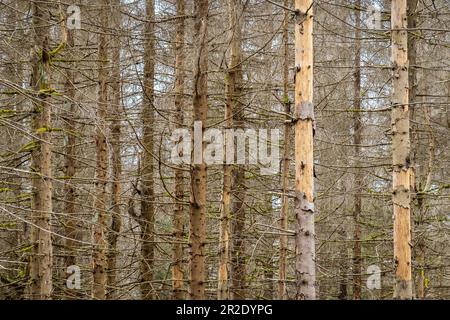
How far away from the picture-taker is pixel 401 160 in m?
6.40

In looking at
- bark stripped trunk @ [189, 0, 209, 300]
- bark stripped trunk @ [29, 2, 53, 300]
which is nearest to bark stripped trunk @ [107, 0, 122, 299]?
bark stripped trunk @ [29, 2, 53, 300]

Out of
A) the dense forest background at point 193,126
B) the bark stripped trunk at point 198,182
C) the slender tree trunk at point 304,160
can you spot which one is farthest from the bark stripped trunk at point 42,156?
the slender tree trunk at point 304,160

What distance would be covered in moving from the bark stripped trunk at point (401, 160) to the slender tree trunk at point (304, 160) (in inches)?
68.8

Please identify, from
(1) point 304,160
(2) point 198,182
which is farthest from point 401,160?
(2) point 198,182

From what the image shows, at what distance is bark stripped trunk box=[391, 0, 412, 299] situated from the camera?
20.9ft

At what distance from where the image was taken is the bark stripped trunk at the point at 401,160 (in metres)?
6.36

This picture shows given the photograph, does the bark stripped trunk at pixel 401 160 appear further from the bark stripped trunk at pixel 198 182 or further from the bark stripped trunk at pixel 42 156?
the bark stripped trunk at pixel 42 156

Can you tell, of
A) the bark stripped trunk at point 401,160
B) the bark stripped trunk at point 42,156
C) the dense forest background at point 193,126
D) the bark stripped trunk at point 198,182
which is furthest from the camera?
the bark stripped trunk at point 42,156

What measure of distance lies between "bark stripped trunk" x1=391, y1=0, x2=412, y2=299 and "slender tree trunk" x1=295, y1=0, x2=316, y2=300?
1748 millimetres

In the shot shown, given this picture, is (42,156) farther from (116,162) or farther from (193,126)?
(193,126)

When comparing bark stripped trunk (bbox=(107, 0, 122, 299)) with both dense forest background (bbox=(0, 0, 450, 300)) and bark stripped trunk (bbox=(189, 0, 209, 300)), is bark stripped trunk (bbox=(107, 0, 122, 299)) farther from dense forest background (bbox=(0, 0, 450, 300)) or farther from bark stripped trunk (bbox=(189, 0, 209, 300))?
bark stripped trunk (bbox=(189, 0, 209, 300))

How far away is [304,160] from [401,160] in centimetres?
186
